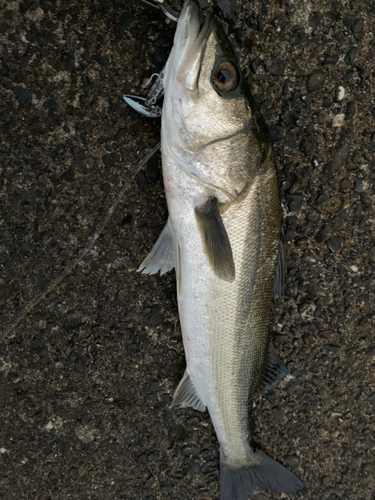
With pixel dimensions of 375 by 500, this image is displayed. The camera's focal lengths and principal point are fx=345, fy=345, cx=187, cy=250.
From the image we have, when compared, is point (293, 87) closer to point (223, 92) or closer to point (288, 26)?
point (288, 26)

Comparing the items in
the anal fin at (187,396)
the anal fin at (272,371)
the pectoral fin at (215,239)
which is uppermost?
the pectoral fin at (215,239)

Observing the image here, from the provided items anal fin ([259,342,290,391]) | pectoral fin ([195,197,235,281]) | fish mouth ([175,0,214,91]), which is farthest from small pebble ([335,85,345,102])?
anal fin ([259,342,290,391])

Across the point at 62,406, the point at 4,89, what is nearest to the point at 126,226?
the point at 4,89

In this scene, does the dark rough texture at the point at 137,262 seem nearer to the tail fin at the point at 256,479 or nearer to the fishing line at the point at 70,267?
the fishing line at the point at 70,267

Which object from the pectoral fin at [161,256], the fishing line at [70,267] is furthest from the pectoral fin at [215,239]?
the fishing line at [70,267]

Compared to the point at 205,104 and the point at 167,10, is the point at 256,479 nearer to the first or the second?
the point at 205,104

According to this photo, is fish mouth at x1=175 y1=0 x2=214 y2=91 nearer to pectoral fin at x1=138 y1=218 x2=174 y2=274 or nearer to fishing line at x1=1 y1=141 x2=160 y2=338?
fishing line at x1=1 y1=141 x2=160 y2=338
